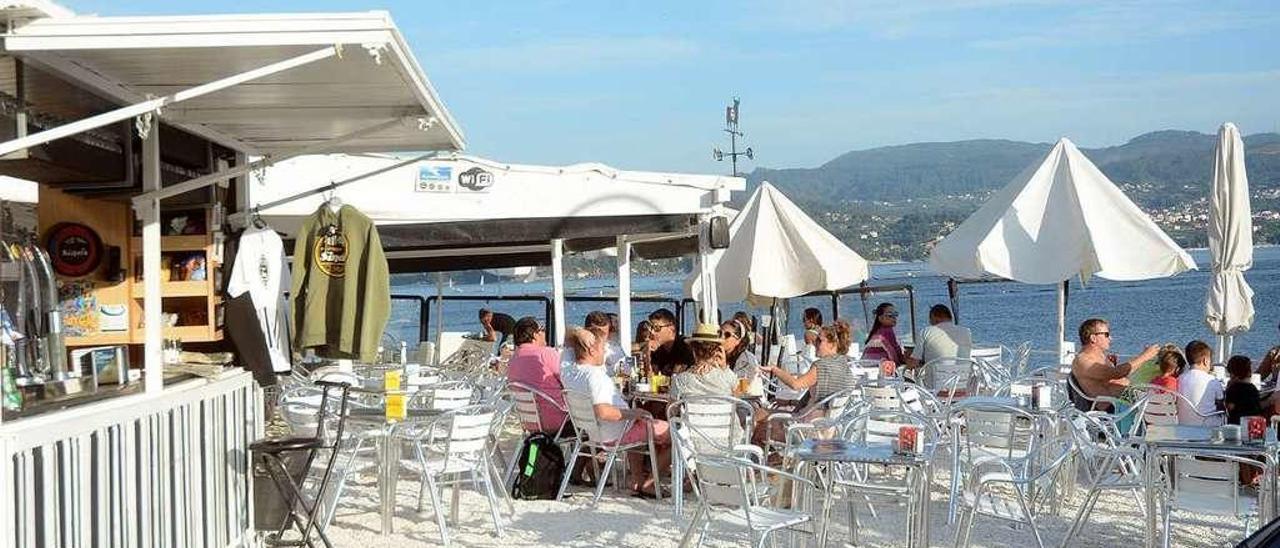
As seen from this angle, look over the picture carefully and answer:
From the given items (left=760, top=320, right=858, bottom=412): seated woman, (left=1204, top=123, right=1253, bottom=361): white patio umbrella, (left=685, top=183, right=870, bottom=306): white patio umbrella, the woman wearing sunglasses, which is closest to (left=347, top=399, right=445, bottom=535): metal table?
(left=760, top=320, right=858, bottom=412): seated woman

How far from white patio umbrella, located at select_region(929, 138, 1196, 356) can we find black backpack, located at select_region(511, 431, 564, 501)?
3.87 meters

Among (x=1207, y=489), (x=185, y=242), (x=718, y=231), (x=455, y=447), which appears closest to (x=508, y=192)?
(x=718, y=231)

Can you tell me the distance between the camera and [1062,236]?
1135cm

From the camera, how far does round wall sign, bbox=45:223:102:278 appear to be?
648 centimetres

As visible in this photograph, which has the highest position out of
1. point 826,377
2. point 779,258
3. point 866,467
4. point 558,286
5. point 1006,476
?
point 779,258

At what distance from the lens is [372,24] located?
4781 millimetres

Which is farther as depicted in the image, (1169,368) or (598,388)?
(1169,368)

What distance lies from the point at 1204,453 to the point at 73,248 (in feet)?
16.1

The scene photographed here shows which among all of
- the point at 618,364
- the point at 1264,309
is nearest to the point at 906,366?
the point at 618,364

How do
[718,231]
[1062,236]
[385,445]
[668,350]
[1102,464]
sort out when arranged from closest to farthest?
[1102,464]
[385,445]
[668,350]
[1062,236]
[718,231]

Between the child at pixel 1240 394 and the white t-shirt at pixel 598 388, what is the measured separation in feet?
11.2

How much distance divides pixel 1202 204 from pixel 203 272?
519ft

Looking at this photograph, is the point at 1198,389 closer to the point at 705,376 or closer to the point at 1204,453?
the point at 1204,453

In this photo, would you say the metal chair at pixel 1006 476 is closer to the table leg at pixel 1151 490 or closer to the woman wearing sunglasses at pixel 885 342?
the table leg at pixel 1151 490
